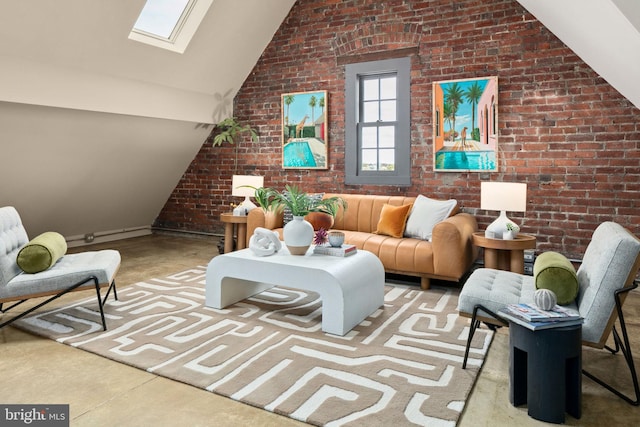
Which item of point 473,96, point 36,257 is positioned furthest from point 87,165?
point 473,96

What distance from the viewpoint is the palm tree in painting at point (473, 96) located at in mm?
5320

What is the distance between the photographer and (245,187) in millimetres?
6336

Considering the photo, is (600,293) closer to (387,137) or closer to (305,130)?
(387,137)

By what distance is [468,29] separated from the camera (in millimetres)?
5391

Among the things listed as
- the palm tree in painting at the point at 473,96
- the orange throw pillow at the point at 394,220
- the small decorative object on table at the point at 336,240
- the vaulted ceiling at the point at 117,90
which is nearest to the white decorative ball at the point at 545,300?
the vaulted ceiling at the point at 117,90

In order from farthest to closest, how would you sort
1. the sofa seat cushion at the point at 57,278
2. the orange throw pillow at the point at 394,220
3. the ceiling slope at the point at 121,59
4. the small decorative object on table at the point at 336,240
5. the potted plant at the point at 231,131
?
the potted plant at the point at 231,131, the orange throw pillow at the point at 394,220, the ceiling slope at the point at 121,59, the small decorative object on table at the point at 336,240, the sofa seat cushion at the point at 57,278

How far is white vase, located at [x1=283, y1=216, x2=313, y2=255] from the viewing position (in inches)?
153

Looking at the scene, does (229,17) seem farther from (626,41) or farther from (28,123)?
(626,41)

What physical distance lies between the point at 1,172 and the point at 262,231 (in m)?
3.43

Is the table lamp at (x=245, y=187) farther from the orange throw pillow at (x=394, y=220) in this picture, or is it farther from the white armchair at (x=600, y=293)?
the white armchair at (x=600, y=293)

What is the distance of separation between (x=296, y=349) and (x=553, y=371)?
1.57 meters

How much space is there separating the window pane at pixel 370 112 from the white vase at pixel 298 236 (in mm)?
2669

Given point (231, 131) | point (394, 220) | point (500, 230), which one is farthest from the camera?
point (231, 131)

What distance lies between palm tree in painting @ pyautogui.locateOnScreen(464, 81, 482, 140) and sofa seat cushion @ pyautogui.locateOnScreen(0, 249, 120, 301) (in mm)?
4119
